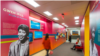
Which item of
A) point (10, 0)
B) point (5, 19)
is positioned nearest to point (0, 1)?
point (10, 0)

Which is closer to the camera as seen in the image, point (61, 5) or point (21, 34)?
point (21, 34)

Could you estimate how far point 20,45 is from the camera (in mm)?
2604

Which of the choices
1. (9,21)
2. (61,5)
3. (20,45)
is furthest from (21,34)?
(61,5)

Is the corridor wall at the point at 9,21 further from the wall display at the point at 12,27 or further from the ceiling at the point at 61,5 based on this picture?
the ceiling at the point at 61,5

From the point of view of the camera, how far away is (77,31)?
1584 centimetres

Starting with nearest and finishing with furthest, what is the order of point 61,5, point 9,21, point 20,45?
1. point 9,21
2. point 20,45
3. point 61,5

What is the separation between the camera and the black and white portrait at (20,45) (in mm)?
2361

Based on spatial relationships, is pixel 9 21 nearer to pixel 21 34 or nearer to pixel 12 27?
pixel 12 27

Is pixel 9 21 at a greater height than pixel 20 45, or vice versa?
pixel 9 21

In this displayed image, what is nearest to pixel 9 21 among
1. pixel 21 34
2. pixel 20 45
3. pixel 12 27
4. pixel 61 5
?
pixel 12 27

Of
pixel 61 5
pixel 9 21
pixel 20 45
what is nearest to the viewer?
pixel 9 21

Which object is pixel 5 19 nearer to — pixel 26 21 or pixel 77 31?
pixel 26 21

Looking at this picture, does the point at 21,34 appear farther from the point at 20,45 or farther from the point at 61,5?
the point at 61,5

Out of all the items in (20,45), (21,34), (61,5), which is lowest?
(20,45)
